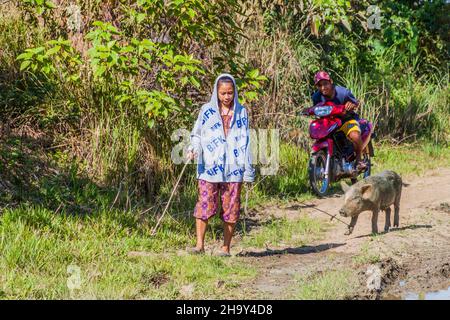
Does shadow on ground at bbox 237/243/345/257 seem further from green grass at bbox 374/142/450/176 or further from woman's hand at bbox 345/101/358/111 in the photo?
green grass at bbox 374/142/450/176

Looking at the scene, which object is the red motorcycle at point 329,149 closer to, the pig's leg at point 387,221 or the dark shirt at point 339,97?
the dark shirt at point 339,97

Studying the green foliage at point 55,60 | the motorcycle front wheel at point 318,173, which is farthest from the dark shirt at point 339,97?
the green foliage at point 55,60

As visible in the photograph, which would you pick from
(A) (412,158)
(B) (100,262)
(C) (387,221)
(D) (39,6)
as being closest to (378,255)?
(C) (387,221)

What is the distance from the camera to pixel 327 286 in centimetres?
655

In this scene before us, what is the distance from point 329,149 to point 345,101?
64 cm

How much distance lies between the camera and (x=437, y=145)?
47.8 feet

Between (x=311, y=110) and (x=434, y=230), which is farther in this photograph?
(x=311, y=110)

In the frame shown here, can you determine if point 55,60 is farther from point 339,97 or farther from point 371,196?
point 371,196

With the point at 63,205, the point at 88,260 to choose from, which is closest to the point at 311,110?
the point at 63,205

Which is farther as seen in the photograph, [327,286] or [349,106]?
[349,106]

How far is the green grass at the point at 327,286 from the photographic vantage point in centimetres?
638

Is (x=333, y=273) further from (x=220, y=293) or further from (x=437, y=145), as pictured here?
(x=437, y=145)

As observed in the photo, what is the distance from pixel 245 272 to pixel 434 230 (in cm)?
262
